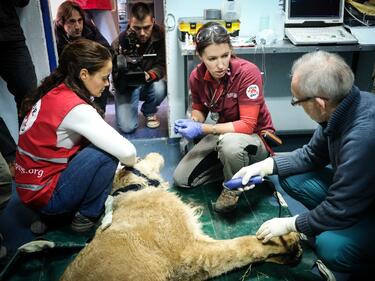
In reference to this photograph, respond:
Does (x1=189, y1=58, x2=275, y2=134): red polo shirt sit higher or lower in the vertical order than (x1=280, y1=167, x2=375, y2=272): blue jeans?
higher

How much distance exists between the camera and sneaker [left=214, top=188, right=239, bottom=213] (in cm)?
215

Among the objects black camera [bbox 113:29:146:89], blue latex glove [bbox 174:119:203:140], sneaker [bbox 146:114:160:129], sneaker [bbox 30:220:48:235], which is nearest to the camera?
sneaker [bbox 30:220:48:235]

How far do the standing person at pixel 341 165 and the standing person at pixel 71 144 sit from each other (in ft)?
2.74

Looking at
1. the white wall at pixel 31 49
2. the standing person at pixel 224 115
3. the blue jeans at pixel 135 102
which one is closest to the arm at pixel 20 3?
the white wall at pixel 31 49

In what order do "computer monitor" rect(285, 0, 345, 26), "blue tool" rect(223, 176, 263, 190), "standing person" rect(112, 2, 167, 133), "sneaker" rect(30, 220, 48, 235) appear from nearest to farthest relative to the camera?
"blue tool" rect(223, 176, 263, 190) < "sneaker" rect(30, 220, 48, 235) < "computer monitor" rect(285, 0, 345, 26) < "standing person" rect(112, 2, 167, 133)

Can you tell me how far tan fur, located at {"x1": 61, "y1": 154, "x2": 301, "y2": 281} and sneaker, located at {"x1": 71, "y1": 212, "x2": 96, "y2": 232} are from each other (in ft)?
0.84

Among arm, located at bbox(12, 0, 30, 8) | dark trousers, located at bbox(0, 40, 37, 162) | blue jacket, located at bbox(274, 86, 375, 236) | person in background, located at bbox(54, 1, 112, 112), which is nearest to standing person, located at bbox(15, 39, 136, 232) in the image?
dark trousers, located at bbox(0, 40, 37, 162)

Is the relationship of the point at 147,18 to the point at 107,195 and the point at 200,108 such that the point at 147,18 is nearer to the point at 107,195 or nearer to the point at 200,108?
the point at 200,108

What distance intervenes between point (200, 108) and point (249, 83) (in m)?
0.44

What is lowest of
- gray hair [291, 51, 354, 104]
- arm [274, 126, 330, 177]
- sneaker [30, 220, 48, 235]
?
sneaker [30, 220, 48, 235]

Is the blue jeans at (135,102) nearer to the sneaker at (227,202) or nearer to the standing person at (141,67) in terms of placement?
the standing person at (141,67)

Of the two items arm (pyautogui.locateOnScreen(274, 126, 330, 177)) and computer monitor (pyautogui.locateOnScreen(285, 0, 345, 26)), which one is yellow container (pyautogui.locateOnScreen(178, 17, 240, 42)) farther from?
arm (pyautogui.locateOnScreen(274, 126, 330, 177))

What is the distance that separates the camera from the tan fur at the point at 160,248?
1.41 metres

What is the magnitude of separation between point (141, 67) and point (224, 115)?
4.08 feet
